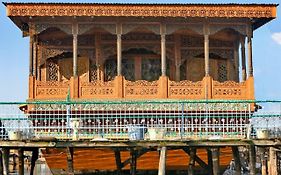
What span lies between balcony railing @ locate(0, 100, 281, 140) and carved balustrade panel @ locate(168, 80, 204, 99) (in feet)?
1.61

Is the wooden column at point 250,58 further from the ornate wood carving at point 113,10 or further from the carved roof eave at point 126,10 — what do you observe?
the ornate wood carving at point 113,10

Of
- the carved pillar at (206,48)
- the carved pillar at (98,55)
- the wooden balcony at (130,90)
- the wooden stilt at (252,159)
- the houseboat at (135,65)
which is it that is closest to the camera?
the wooden stilt at (252,159)

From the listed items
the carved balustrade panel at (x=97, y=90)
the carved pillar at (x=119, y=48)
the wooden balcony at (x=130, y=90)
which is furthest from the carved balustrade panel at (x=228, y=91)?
the carved balustrade panel at (x=97, y=90)

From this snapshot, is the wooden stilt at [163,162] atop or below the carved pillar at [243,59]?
below

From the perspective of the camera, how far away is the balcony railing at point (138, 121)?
15633mm

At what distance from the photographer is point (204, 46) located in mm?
21641

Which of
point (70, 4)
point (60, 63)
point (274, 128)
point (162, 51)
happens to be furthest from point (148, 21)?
point (274, 128)

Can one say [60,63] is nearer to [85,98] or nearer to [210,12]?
[85,98]

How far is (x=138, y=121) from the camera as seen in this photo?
18.3 m

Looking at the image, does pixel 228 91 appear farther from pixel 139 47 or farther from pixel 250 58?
pixel 139 47

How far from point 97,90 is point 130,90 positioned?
48.4 inches

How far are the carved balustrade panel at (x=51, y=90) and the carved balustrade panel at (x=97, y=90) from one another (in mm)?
659

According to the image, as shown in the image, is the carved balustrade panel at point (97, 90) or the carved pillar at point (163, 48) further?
the carved pillar at point (163, 48)

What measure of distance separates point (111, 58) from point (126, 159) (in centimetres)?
499
